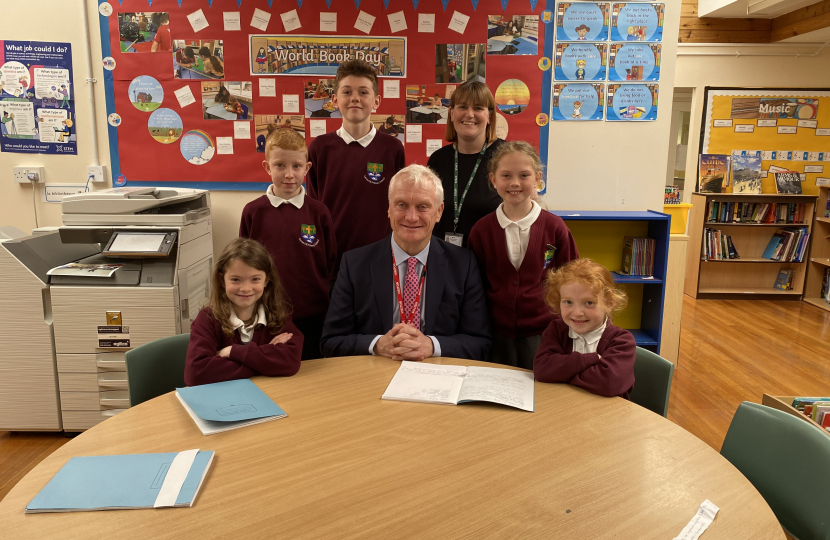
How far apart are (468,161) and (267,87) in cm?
179

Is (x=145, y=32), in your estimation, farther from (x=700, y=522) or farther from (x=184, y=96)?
(x=700, y=522)

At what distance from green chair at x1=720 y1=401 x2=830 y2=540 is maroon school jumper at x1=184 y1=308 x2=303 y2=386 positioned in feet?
4.02

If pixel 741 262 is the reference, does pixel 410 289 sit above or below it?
above

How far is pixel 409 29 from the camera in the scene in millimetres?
3559

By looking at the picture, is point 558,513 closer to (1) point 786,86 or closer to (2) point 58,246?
(2) point 58,246

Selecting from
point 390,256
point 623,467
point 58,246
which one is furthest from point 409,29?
point 623,467

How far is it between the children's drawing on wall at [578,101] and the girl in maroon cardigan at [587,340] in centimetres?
233

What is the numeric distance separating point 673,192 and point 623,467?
15.3 feet

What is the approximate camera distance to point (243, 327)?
172 centimetres

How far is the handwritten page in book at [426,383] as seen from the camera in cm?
147

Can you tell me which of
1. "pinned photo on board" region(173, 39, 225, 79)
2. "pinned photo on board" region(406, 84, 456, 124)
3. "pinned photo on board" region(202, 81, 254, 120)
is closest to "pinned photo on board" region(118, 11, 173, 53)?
"pinned photo on board" region(173, 39, 225, 79)

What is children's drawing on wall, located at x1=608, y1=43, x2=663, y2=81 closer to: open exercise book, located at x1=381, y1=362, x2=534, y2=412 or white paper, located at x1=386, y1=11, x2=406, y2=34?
white paper, located at x1=386, y1=11, x2=406, y2=34

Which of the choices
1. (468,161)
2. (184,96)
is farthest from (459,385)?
(184,96)

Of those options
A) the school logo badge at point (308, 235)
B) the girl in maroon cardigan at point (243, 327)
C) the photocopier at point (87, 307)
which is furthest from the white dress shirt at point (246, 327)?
the photocopier at point (87, 307)
